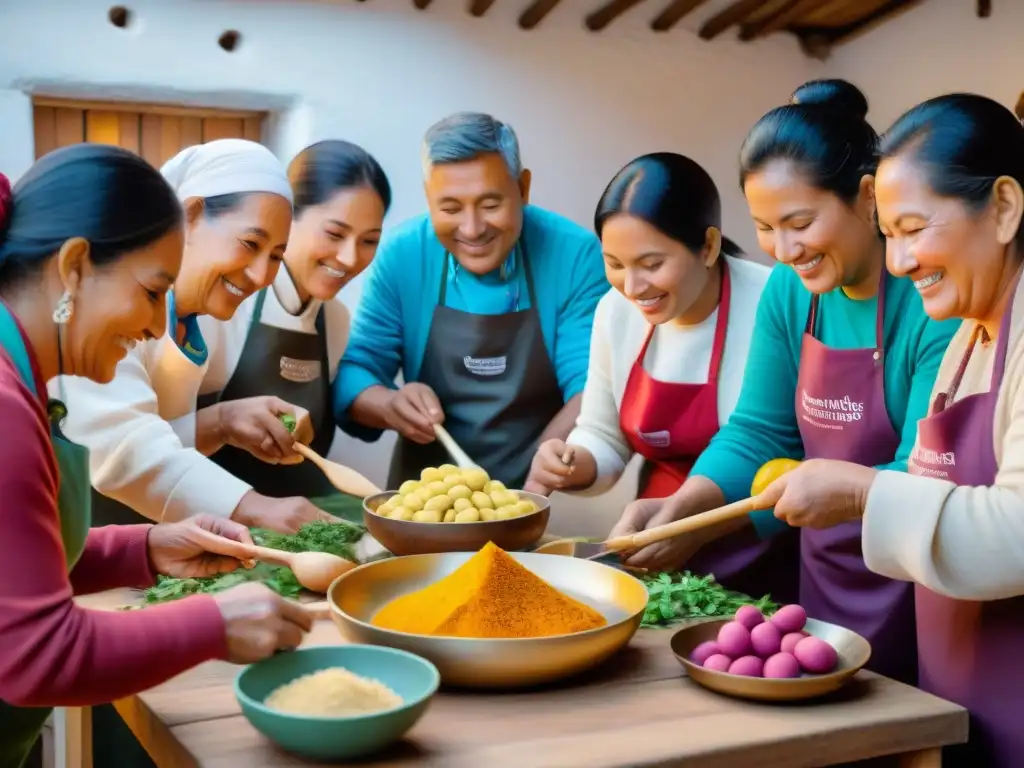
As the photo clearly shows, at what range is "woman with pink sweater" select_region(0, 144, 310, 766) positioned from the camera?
964mm

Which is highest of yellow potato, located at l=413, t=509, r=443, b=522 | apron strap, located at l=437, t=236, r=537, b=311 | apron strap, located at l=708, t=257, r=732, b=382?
apron strap, located at l=437, t=236, r=537, b=311

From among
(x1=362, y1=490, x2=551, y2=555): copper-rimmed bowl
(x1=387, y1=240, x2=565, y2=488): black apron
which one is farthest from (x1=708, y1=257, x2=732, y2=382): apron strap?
(x1=362, y1=490, x2=551, y2=555): copper-rimmed bowl

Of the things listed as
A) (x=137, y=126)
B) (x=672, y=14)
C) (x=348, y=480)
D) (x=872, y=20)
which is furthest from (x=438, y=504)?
(x=872, y=20)

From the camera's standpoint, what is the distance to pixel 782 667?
46.7 inches

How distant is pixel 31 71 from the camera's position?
2553 mm

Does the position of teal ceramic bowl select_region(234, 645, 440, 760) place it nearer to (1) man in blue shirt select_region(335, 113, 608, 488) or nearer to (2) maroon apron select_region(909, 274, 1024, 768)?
(2) maroon apron select_region(909, 274, 1024, 768)

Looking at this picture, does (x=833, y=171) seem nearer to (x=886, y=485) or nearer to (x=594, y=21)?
(x=886, y=485)

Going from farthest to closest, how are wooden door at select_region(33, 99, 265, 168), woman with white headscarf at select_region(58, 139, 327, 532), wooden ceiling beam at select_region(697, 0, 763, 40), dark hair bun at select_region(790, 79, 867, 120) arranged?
wooden ceiling beam at select_region(697, 0, 763, 40) < wooden door at select_region(33, 99, 265, 168) < woman with white headscarf at select_region(58, 139, 327, 532) < dark hair bun at select_region(790, 79, 867, 120)

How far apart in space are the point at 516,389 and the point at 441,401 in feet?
0.67

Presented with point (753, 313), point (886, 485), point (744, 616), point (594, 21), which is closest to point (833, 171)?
point (753, 313)

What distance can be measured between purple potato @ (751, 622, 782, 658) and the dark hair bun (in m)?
1.04

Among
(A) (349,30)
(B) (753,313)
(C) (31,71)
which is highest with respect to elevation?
(A) (349,30)

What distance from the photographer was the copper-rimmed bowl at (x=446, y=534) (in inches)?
64.4

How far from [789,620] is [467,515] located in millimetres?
565
